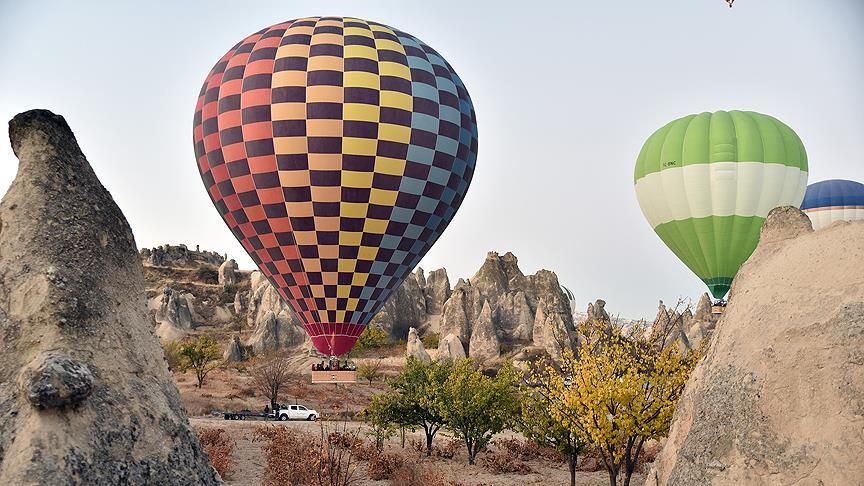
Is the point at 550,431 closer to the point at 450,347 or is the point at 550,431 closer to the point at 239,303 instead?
the point at 450,347

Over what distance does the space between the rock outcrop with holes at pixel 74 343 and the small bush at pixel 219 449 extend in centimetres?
1084

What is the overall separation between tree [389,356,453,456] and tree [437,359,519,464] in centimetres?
77

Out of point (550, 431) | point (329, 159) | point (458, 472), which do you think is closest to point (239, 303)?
point (329, 159)

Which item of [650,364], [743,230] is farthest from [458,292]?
[650,364]

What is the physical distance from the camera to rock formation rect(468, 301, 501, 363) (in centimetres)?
5625

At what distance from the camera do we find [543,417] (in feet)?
52.5

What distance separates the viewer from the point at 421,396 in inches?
825

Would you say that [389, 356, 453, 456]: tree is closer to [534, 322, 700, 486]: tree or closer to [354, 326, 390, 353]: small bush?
[534, 322, 700, 486]: tree

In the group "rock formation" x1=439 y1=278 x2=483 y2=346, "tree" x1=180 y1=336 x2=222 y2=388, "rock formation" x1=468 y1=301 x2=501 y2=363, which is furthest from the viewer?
"rock formation" x1=439 y1=278 x2=483 y2=346

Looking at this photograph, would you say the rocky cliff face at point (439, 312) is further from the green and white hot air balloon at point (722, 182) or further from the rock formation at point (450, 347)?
the green and white hot air balloon at point (722, 182)

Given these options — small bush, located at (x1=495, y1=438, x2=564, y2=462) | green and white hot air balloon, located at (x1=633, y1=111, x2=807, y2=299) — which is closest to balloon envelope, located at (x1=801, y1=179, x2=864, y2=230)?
green and white hot air balloon, located at (x1=633, y1=111, x2=807, y2=299)

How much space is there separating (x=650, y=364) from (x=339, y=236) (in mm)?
10539

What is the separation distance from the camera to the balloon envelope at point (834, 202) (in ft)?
145

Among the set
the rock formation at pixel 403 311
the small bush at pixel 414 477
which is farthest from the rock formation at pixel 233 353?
the small bush at pixel 414 477
